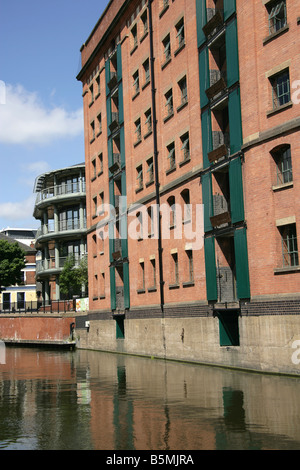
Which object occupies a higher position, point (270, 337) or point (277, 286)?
point (277, 286)

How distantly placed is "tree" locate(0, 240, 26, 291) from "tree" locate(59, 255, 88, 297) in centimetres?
2041

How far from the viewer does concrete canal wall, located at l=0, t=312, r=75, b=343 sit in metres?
48.6

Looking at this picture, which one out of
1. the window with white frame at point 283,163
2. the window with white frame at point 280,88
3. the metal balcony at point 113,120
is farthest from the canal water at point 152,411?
the metal balcony at point 113,120

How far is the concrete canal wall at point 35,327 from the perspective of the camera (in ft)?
159

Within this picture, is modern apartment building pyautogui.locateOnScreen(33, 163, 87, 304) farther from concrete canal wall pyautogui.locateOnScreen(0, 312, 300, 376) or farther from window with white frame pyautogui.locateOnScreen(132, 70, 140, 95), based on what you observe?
window with white frame pyautogui.locateOnScreen(132, 70, 140, 95)

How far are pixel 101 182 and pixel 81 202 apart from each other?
17528 millimetres

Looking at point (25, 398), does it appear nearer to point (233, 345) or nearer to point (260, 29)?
point (233, 345)

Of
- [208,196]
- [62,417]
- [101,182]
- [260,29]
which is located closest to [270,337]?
[208,196]

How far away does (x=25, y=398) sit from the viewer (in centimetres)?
1748

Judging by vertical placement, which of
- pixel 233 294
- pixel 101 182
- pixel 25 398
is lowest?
pixel 25 398

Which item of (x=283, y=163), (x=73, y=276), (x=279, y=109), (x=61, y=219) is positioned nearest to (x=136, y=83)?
(x=279, y=109)

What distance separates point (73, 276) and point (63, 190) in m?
12.6

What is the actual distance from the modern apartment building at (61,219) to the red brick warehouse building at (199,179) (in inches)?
660

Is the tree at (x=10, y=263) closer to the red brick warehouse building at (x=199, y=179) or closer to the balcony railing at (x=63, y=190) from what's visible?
the balcony railing at (x=63, y=190)
